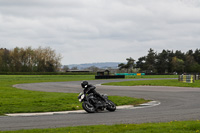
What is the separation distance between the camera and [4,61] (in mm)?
142750

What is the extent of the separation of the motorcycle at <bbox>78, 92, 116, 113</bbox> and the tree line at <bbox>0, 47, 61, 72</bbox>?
12772cm

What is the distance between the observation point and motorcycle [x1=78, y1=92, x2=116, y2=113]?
595 inches

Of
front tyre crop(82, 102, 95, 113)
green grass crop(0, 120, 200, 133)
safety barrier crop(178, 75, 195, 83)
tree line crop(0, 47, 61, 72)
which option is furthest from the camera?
tree line crop(0, 47, 61, 72)

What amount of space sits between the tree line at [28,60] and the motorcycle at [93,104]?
128m

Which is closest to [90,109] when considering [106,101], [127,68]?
[106,101]

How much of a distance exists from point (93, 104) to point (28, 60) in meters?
133

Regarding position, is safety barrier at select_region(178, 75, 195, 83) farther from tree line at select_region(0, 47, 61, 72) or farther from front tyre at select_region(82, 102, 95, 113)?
tree line at select_region(0, 47, 61, 72)

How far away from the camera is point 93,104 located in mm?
15383

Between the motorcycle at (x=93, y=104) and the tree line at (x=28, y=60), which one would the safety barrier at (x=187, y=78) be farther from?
the tree line at (x=28, y=60)

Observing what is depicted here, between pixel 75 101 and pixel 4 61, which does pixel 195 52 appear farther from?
pixel 75 101

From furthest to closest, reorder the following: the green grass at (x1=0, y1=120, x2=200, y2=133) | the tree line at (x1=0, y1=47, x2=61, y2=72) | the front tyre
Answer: the tree line at (x1=0, y1=47, x2=61, y2=72), the front tyre, the green grass at (x1=0, y1=120, x2=200, y2=133)

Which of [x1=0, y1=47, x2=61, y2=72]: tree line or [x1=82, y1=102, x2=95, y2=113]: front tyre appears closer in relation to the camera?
[x1=82, y1=102, x2=95, y2=113]: front tyre

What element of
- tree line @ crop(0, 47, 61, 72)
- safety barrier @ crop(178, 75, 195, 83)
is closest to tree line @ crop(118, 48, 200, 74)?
tree line @ crop(0, 47, 61, 72)

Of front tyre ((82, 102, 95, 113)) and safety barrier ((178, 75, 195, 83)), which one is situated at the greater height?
safety barrier ((178, 75, 195, 83))
